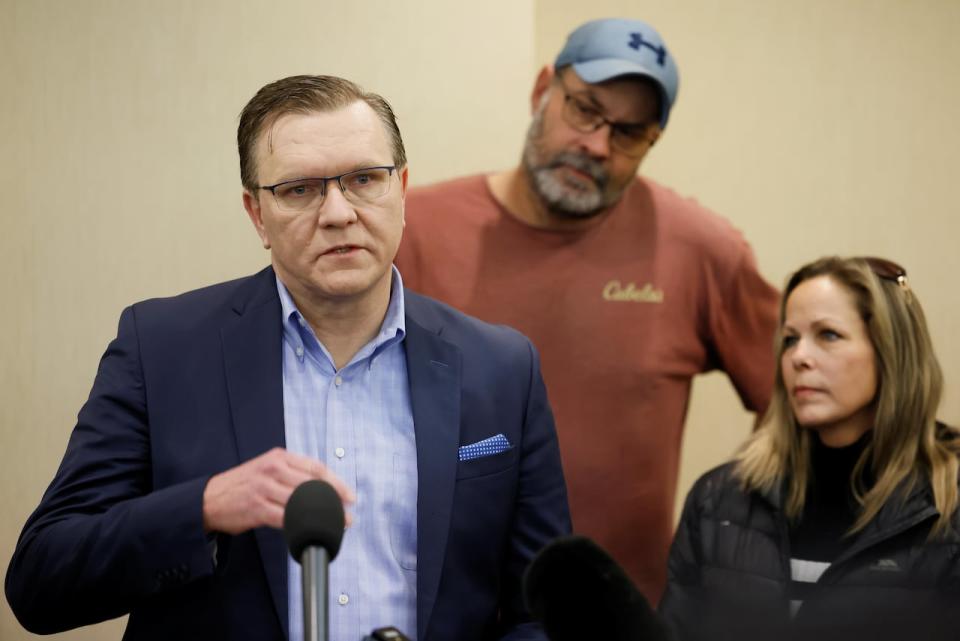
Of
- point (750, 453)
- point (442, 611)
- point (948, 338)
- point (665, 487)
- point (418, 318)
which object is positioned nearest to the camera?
point (442, 611)

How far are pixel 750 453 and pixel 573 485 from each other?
444mm

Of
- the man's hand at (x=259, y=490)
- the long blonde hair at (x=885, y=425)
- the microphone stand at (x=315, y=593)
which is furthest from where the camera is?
the long blonde hair at (x=885, y=425)

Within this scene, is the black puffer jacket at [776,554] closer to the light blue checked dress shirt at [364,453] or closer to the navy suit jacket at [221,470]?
the navy suit jacket at [221,470]

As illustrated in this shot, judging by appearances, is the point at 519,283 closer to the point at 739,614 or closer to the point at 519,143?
the point at 519,143

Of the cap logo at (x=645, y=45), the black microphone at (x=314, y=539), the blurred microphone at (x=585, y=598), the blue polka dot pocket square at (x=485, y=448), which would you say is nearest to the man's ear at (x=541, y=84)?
the cap logo at (x=645, y=45)

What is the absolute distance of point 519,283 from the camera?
8.52ft

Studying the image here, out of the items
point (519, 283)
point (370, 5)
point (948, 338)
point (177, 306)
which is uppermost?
point (370, 5)

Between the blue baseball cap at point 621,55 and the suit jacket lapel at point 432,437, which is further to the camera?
the blue baseball cap at point 621,55

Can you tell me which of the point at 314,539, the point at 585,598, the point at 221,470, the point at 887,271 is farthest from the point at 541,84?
the point at 585,598

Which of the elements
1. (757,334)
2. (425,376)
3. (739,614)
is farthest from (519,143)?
(739,614)

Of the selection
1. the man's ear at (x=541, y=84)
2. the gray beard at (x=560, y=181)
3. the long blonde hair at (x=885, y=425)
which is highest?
the man's ear at (x=541, y=84)

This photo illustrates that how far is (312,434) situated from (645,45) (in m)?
1.47

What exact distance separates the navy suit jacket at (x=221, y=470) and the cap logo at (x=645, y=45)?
3.64 ft

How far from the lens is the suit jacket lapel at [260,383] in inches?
62.7
